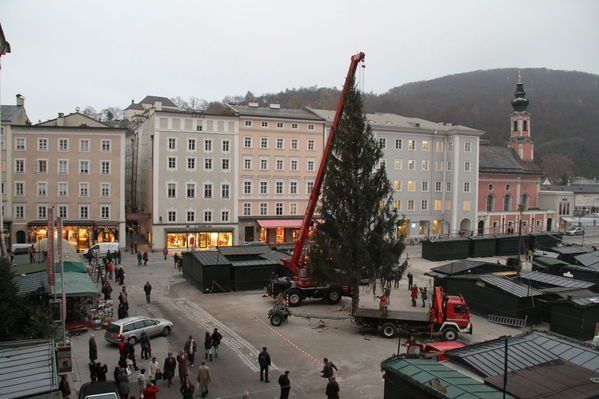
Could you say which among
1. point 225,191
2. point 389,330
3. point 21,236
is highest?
point 225,191

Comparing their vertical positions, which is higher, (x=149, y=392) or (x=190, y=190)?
(x=190, y=190)

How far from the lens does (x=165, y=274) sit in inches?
1526

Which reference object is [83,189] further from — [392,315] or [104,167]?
[392,315]

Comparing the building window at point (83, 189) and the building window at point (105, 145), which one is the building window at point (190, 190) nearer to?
the building window at point (105, 145)

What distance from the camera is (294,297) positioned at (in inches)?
1133

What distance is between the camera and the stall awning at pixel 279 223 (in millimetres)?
54109

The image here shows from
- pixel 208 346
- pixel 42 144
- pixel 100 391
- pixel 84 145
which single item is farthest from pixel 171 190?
pixel 100 391

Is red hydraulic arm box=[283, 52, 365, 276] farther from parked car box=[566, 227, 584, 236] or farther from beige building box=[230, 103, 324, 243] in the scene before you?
parked car box=[566, 227, 584, 236]

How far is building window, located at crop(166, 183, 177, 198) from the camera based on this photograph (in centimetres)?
5103

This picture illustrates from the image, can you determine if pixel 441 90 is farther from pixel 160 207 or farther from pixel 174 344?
pixel 174 344

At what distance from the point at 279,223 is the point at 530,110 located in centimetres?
11331

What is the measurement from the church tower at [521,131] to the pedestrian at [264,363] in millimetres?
71572

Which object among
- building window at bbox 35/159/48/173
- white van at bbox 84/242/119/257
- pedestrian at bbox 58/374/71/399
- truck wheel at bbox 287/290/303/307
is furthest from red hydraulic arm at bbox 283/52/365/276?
building window at bbox 35/159/48/173

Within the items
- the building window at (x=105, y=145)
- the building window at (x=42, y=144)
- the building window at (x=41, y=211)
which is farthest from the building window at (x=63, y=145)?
the building window at (x=41, y=211)
